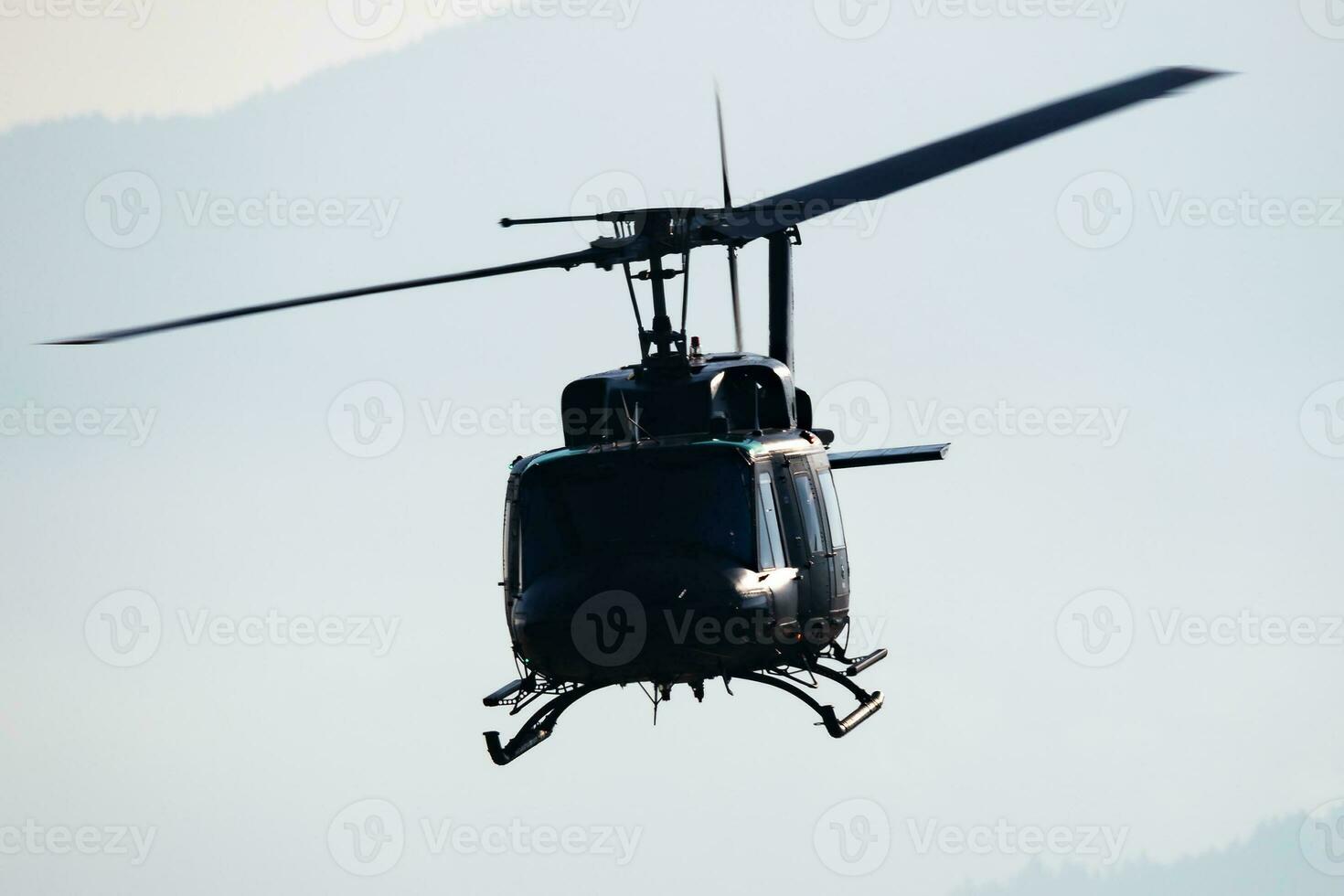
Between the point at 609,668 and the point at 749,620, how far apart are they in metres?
1.54

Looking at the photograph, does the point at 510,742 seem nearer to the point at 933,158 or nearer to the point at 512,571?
the point at 512,571

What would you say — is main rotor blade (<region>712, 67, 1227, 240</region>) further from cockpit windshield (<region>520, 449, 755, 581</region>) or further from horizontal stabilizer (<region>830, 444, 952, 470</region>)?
horizontal stabilizer (<region>830, 444, 952, 470</region>)

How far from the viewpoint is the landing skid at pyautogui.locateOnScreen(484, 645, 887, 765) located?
24.9m

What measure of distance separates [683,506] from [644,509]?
0.42 meters

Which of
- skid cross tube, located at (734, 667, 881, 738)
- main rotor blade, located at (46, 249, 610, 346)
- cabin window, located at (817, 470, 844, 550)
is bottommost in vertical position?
skid cross tube, located at (734, 667, 881, 738)

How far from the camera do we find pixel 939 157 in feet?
78.5

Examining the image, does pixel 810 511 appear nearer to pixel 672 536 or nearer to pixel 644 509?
pixel 672 536

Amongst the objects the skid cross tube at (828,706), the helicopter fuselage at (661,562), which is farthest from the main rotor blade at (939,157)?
the skid cross tube at (828,706)

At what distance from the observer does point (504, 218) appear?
2409cm

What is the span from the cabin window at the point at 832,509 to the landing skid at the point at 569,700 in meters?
1.56

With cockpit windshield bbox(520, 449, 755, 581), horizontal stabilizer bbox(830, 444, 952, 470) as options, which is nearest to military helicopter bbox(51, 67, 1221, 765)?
cockpit windshield bbox(520, 449, 755, 581)

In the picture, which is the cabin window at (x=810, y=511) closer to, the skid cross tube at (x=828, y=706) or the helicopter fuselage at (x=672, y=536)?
the helicopter fuselage at (x=672, y=536)

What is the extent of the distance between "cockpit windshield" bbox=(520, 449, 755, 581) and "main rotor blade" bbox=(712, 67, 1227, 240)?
8.83ft

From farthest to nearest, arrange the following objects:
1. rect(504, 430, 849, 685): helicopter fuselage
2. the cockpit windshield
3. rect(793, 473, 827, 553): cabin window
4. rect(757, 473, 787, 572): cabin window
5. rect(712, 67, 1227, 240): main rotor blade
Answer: rect(793, 473, 827, 553): cabin window → rect(757, 473, 787, 572): cabin window → the cockpit windshield → rect(504, 430, 849, 685): helicopter fuselage → rect(712, 67, 1227, 240): main rotor blade
